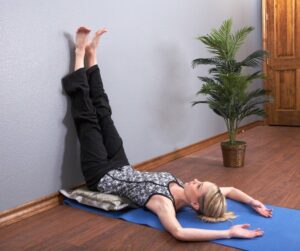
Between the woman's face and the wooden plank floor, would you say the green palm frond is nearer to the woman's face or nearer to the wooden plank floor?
the wooden plank floor

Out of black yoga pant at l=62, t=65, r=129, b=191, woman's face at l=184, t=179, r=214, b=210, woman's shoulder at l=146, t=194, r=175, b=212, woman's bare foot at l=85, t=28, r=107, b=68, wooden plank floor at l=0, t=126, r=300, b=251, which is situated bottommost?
wooden plank floor at l=0, t=126, r=300, b=251

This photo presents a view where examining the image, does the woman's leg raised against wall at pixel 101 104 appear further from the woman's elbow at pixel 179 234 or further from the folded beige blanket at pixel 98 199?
the woman's elbow at pixel 179 234

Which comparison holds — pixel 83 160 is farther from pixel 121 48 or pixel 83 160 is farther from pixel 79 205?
pixel 121 48

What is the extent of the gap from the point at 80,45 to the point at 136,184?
3.08 feet

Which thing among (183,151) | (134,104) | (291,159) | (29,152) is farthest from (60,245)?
(291,159)

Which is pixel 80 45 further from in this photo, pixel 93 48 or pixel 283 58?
pixel 283 58

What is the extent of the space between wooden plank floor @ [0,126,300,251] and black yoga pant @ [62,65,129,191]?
0.31 meters

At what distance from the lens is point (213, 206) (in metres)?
1.81

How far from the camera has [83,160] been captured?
2260 millimetres

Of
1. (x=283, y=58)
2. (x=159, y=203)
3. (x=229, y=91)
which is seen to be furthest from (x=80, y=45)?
(x=283, y=58)

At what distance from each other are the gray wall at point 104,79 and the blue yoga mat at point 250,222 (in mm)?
370

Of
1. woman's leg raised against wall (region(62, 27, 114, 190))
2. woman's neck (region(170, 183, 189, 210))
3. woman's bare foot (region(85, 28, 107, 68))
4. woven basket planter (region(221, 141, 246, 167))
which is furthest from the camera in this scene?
woven basket planter (region(221, 141, 246, 167))

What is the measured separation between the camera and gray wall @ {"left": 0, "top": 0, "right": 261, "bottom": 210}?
1998 mm

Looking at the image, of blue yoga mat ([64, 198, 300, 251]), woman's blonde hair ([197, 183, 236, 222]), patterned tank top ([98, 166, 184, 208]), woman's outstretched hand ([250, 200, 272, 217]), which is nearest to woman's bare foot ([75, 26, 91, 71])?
patterned tank top ([98, 166, 184, 208])
